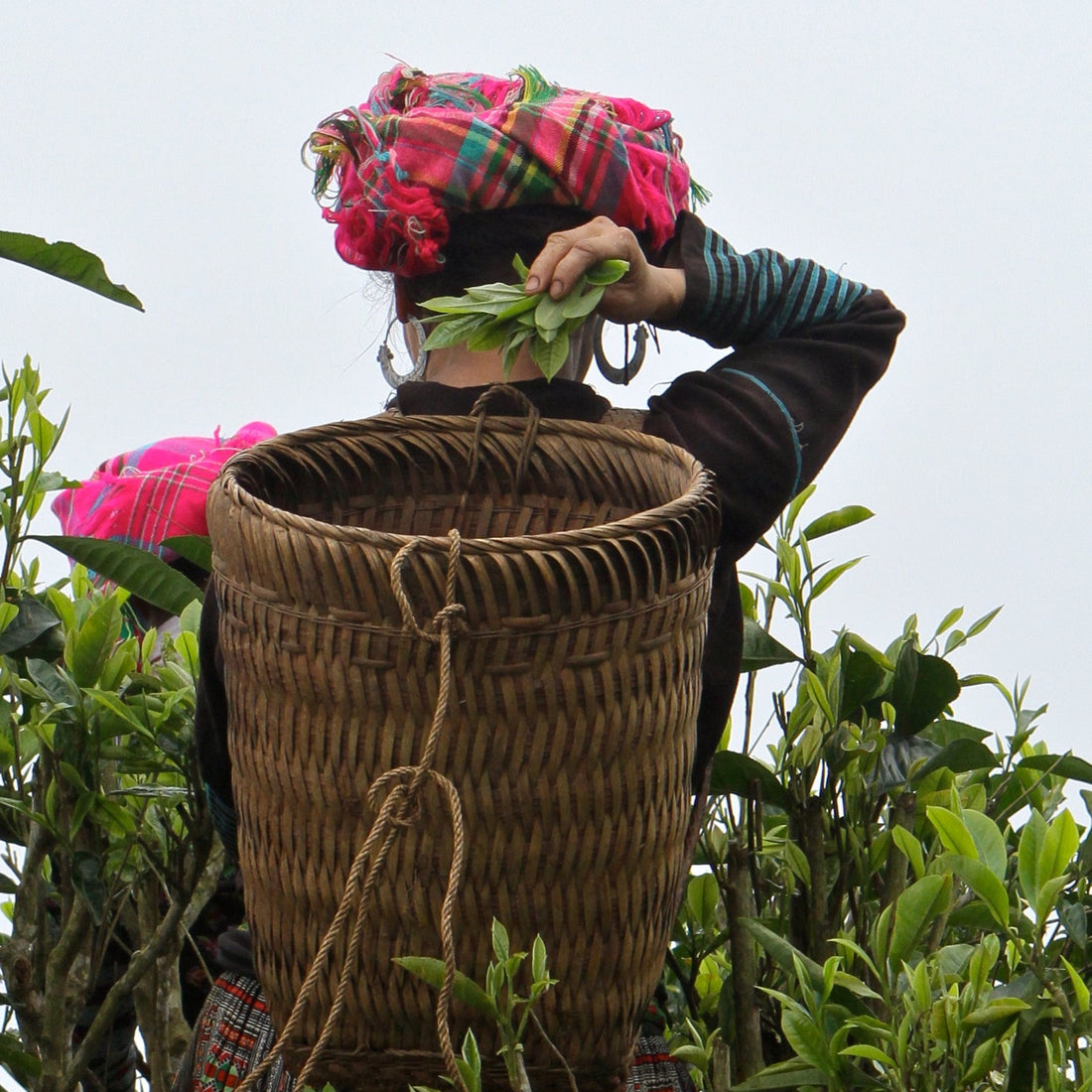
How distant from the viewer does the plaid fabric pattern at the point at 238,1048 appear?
3.12 feet

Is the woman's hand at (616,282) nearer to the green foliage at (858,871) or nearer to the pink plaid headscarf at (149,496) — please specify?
the green foliage at (858,871)

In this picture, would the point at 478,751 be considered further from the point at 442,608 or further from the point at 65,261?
the point at 65,261

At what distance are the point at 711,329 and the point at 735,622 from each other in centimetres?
17

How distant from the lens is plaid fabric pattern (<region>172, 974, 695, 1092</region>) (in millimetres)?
951

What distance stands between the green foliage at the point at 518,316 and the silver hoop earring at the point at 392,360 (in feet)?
0.36

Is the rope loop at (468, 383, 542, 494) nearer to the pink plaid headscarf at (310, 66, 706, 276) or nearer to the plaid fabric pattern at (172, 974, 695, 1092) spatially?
the pink plaid headscarf at (310, 66, 706, 276)

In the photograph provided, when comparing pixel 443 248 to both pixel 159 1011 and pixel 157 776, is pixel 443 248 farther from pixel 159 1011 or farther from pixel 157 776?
pixel 159 1011

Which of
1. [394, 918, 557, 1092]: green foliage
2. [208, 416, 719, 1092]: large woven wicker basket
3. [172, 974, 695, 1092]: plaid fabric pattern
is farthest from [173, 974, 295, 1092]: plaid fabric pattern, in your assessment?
[394, 918, 557, 1092]: green foliage

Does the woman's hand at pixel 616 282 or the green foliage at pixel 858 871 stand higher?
the woman's hand at pixel 616 282

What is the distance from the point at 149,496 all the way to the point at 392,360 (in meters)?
0.45

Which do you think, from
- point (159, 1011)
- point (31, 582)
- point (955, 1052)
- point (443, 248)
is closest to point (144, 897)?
point (159, 1011)

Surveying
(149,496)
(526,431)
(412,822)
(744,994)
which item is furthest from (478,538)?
(149,496)

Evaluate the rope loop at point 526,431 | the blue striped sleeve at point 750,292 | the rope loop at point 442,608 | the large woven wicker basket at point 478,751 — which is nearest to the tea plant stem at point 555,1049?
the large woven wicker basket at point 478,751

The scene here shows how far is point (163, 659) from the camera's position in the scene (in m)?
1.08
